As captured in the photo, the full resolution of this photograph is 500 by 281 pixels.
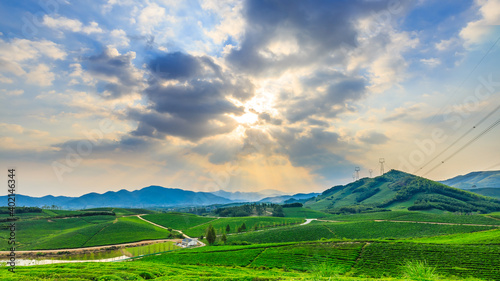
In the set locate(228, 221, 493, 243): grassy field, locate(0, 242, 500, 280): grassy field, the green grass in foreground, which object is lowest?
the green grass in foreground

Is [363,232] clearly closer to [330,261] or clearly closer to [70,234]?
[330,261]

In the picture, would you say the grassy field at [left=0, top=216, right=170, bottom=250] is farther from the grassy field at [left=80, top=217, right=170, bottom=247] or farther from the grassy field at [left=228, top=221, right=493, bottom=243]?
the grassy field at [left=228, top=221, right=493, bottom=243]

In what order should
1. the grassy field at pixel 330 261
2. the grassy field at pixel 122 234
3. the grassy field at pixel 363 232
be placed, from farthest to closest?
1. the grassy field at pixel 122 234
2. the grassy field at pixel 363 232
3. the grassy field at pixel 330 261

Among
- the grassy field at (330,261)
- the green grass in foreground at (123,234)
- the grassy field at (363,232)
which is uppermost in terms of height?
the grassy field at (330,261)

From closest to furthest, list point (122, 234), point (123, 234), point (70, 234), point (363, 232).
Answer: point (363, 232) < point (70, 234) < point (122, 234) < point (123, 234)

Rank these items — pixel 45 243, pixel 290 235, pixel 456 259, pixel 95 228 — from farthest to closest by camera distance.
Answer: pixel 95 228 → pixel 45 243 → pixel 290 235 → pixel 456 259

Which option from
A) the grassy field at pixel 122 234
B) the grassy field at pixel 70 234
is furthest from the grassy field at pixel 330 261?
the grassy field at pixel 70 234

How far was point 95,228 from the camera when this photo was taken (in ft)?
567

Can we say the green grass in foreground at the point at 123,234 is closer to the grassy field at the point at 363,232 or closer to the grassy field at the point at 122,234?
the grassy field at the point at 122,234

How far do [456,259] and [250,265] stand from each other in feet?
179

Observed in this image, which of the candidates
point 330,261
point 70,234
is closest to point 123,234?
point 70,234

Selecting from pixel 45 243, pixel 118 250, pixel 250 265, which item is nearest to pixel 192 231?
pixel 118 250

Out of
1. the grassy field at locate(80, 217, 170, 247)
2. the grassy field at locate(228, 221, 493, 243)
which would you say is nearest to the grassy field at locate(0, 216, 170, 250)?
the grassy field at locate(80, 217, 170, 247)

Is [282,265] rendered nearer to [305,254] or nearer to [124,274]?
[305,254]
